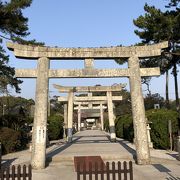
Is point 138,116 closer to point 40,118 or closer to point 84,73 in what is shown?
point 84,73

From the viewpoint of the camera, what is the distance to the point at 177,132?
20766 mm

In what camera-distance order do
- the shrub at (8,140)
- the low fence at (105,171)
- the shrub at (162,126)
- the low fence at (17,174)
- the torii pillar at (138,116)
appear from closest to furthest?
the low fence at (17,174) → the low fence at (105,171) → the torii pillar at (138,116) → the shrub at (8,140) → the shrub at (162,126)

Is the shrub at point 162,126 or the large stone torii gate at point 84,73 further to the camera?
the shrub at point 162,126

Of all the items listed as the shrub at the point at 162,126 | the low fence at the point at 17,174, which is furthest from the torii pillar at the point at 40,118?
the shrub at the point at 162,126

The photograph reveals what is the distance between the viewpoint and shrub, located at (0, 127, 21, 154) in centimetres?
2030

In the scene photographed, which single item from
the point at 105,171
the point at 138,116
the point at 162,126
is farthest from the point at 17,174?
the point at 162,126

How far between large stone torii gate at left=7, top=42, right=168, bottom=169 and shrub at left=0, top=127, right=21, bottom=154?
6.86 m

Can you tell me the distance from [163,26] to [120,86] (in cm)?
831

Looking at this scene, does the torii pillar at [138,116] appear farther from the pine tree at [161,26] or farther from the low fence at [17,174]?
the pine tree at [161,26]

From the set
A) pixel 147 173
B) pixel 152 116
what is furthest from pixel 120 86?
pixel 147 173

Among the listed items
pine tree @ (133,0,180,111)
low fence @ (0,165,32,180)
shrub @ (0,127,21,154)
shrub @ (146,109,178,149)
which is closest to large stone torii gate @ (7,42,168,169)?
low fence @ (0,165,32,180)

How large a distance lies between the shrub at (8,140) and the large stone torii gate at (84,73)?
6.86 m

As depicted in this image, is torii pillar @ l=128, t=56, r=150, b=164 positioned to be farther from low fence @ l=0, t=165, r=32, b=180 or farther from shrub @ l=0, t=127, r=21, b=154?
shrub @ l=0, t=127, r=21, b=154

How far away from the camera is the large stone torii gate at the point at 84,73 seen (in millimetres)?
13989
